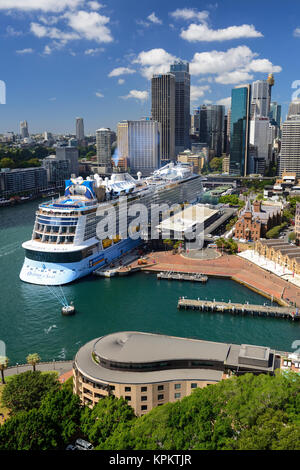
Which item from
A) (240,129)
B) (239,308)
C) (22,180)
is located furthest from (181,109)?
(239,308)

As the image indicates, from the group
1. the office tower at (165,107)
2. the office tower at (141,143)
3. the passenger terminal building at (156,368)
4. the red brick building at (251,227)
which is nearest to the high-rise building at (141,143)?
the office tower at (141,143)

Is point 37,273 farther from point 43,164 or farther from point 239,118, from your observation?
point 239,118

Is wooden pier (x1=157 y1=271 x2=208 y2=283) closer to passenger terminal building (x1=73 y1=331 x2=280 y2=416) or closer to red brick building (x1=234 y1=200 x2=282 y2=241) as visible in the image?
red brick building (x1=234 y1=200 x2=282 y2=241)

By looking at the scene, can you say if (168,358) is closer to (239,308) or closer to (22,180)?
(239,308)

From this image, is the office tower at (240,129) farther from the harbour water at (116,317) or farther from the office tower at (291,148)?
the harbour water at (116,317)

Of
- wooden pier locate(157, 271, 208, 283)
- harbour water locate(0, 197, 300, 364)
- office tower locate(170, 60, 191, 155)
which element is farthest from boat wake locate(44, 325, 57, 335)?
office tower locate(170, 60, 191, 155)

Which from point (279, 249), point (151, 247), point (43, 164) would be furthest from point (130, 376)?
point (43, 164)
